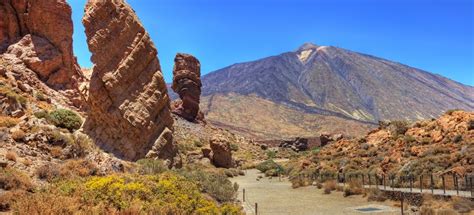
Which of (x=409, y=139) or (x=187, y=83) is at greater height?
(x=187, y=83)

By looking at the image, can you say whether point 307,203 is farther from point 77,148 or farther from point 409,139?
point 409,139

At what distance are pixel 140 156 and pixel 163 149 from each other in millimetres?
1771

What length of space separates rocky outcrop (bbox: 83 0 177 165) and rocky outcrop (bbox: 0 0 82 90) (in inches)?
385

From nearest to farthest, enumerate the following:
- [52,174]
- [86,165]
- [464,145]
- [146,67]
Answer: [52,174], [86,165], [464,145], [146,67]

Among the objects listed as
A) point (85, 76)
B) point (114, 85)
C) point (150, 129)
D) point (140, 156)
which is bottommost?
point (140, 156)

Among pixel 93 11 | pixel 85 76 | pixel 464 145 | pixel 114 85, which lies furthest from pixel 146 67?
pixel 464 145

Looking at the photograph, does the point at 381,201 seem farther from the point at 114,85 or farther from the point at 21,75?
the point at 21,75

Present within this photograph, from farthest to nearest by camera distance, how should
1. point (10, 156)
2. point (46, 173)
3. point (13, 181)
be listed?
1. point (10, 156)
2. point (46, 173)
3. point (13, 181)

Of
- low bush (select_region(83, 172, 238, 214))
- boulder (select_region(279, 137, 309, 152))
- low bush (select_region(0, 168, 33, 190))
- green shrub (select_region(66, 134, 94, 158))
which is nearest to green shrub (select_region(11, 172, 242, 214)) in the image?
low bush (select_region(83, 172, 238, 214))

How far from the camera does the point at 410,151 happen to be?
29.3 meters

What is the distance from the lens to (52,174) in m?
13.0

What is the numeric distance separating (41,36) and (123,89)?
13648mm

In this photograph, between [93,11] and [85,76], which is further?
[85,76]

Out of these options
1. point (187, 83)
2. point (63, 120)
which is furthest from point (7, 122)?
point (187, 83)
